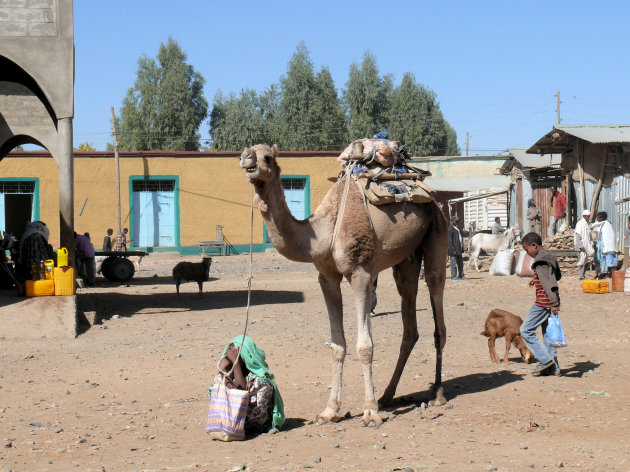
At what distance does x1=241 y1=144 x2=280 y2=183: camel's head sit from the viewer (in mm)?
6203

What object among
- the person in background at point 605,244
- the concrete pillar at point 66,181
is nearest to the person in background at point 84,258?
the concrete pillar at point 66,181

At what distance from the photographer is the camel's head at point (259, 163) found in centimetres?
620

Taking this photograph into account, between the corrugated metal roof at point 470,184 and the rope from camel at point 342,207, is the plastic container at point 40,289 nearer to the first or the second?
the rope from camel at point 342,207

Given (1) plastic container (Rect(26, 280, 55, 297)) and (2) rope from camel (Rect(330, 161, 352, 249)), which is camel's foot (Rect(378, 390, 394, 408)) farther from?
(1) plastic container (Rect(26, 280, 55, 297))

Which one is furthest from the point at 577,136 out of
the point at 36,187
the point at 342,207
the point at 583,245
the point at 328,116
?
the point at 328,116

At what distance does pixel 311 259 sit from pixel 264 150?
1105 mm

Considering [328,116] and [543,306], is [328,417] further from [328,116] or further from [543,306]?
[328,116]

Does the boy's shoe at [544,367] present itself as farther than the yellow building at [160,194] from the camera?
No

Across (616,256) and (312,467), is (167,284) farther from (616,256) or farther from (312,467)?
(312,467)

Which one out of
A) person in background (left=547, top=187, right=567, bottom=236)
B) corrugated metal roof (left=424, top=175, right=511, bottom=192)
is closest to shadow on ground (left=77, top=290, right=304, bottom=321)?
person in background (left=547, top=187, right=567, bottom=236)

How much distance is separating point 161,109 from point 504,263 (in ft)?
145

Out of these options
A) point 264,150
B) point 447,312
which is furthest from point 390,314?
point 264,150

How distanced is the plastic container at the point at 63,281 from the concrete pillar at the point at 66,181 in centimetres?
80

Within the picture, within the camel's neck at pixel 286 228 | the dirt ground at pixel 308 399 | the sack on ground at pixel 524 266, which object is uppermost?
the camel's neck at pixel 286 228
